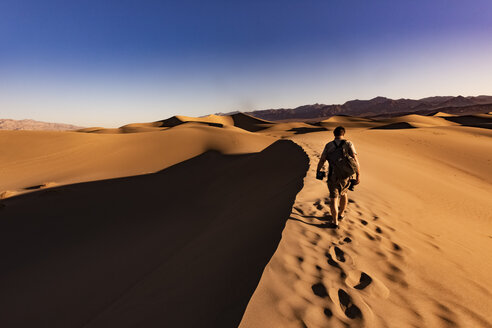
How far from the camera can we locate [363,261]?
9.93 ft

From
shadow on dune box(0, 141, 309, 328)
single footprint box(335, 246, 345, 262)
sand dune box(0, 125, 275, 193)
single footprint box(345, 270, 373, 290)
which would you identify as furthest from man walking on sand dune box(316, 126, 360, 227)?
sand dune box(0, 125, 275, 193)

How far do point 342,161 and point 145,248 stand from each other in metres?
5.06

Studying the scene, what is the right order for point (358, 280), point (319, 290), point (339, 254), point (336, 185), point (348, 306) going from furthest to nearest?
point (336, 185)
point (339, 254)
point (358, 280)
point (319, 290)
point (348, 306)

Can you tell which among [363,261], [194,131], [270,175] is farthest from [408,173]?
[194,131]

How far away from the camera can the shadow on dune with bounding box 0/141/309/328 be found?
276 cm

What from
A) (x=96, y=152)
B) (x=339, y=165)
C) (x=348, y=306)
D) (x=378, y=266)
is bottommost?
(x=96, y=152)

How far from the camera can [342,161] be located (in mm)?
3807

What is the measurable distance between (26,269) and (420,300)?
25.7 feet

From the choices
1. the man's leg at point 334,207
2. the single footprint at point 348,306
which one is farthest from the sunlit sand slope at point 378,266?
the man's leg at point 334,207

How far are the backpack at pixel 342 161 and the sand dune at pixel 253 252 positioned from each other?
0.96 m

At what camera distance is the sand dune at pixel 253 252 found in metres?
2.36

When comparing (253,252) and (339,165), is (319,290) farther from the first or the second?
(339,165)

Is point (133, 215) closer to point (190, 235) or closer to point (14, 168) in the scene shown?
point (190, 235)

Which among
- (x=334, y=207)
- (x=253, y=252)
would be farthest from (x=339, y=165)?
(x=253, y=252)
